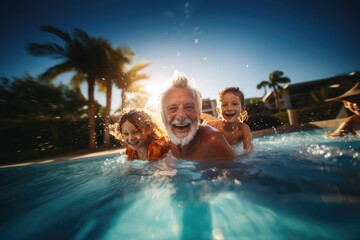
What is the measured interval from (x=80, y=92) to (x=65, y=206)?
19.0 m

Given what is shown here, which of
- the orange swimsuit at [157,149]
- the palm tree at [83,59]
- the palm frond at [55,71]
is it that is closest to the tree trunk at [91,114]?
the palm tree at [83,59]

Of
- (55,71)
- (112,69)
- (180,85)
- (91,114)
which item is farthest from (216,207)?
(55,71)

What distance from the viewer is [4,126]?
14562mm

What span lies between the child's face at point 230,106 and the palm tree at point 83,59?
1318 centimetres

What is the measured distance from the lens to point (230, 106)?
3.99 meters

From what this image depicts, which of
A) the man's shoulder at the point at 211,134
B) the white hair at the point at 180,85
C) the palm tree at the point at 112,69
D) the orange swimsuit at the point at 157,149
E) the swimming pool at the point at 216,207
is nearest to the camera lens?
the swimming pool at the point at 216,207

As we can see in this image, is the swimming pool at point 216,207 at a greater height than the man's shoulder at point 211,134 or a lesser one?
lesser

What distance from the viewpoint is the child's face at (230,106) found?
13.1 feet

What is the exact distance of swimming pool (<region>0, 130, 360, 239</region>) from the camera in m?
1.18

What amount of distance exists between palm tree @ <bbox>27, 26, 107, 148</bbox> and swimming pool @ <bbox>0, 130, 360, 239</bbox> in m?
13.9

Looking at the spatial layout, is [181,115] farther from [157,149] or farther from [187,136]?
[157,149]

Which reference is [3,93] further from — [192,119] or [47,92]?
[192,119]

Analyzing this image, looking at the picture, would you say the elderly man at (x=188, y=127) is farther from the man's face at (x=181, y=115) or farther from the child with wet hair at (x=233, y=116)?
the child with wet hair at (x=233, y=116)

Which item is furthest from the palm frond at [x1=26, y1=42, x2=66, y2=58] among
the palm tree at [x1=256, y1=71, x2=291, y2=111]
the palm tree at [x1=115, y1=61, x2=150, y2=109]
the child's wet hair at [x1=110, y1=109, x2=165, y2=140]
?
the palm tree at [x1=256, y1=71, x2=291, y2=111]
